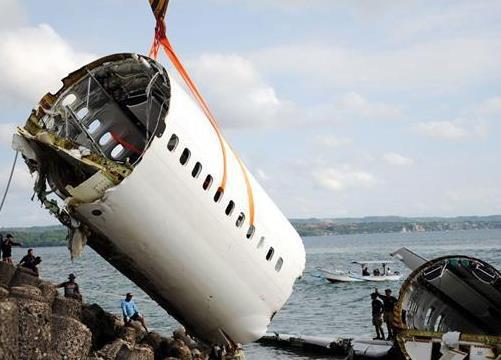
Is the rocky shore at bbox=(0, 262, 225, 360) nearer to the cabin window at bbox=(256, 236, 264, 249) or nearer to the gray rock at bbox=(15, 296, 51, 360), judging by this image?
the gray rock at bbox=(15, 296, 51, 360)

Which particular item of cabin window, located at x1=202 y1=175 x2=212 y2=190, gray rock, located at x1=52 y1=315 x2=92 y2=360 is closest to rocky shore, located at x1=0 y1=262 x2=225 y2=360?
gray rock, located at x1=52 y1=315 x2=92 y2=360

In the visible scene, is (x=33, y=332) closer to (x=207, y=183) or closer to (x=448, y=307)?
(x=207, y=183)

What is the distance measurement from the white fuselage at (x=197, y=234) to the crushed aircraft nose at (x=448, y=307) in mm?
3784

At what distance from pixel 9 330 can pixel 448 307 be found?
49.3ft

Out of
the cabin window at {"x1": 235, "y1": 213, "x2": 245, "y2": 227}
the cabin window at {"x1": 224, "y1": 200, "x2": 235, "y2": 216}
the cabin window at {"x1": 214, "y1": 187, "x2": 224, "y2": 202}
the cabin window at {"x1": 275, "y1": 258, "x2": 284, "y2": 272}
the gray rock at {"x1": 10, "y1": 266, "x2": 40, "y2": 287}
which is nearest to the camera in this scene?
the cabin window at {"x1": 214, "y1": 187, "x2": 224, "y2": 202}

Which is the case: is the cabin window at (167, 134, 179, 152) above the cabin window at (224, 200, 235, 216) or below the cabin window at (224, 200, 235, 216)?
above

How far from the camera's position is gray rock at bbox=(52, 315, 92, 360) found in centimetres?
1368

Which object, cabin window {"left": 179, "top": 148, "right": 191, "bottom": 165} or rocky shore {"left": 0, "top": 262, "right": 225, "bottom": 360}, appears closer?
rocky shore {"left": 0, "top": 262, "right": 225, "bottom": 360}

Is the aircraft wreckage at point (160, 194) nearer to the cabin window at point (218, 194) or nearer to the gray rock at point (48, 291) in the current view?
the cabin window at point (218, 194)

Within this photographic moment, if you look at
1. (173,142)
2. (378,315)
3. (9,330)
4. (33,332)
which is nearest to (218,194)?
(173,142)

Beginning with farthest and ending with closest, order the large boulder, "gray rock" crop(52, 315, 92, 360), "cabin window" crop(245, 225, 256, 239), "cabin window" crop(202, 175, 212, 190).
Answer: "cabin window" crop(245, 225, 256, 239), "cabin window" crop(202, 175, 212, 190), "gray rock" crop(52, 315, 92, 360), the large boulder

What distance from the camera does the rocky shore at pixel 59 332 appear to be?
12.4 meters

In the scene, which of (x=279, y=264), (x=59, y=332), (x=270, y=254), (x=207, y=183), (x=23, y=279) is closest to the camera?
(x=59, y=332)

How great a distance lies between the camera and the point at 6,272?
62.1 feet
